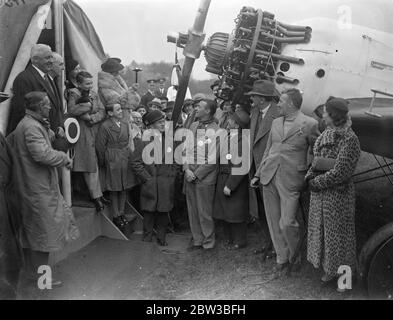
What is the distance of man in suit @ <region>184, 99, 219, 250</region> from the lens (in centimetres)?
532

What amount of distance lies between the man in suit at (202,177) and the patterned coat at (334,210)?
1626 mm

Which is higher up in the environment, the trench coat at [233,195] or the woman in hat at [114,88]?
the woman in hat at [114,88]

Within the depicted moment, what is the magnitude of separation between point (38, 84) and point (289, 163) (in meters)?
2.72

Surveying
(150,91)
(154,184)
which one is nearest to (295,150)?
(154,184)

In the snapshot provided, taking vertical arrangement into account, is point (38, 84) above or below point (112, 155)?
above

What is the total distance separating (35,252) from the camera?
4.07 metres

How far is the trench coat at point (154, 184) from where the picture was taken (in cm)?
546

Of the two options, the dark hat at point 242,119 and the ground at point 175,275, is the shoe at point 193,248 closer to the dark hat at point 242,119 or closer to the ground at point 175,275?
the ground at point 175,275

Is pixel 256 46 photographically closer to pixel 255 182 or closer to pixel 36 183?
pixel 255 182

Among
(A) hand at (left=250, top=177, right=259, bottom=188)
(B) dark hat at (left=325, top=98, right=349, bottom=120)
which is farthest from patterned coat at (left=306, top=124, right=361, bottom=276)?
(A) hand at (left=250, top=177, right=259, bottom=188)

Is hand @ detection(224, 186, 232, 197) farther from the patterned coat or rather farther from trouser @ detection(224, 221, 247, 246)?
the patterned coat

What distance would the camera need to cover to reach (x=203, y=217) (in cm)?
534

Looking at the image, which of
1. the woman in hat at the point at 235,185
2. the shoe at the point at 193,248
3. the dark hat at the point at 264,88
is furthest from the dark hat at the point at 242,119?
the shoe at the point at 193,248

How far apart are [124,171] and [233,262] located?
180 cm
